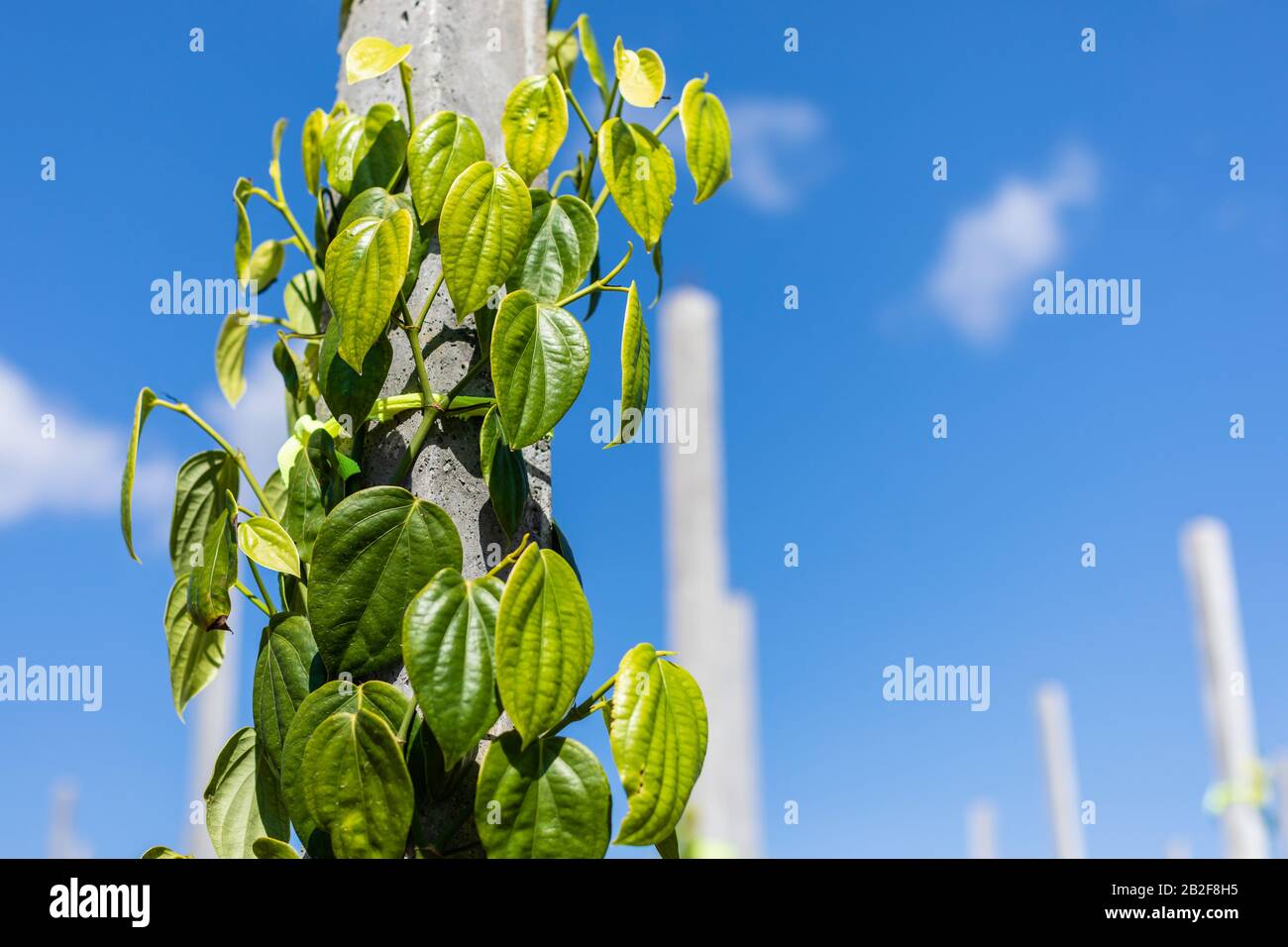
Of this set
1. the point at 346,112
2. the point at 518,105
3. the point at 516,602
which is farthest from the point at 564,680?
the point at 346,112

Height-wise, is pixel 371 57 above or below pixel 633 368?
above

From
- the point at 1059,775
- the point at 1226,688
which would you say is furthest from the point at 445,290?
the point at 1059,775

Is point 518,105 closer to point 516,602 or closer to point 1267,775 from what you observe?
point 516,602

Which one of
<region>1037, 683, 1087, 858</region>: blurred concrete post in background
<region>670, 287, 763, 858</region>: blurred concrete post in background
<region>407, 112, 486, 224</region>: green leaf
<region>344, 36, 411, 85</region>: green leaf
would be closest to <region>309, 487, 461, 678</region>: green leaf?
<region>407, 112, 486, 224</region>: green leaf

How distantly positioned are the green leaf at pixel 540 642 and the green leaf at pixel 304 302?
372 mm

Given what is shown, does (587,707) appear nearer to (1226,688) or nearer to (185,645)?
(185,645)

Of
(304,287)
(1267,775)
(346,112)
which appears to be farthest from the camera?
(1267,775)

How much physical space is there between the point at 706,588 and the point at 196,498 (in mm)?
1788

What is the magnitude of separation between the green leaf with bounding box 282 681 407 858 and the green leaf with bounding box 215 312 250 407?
1.62ft

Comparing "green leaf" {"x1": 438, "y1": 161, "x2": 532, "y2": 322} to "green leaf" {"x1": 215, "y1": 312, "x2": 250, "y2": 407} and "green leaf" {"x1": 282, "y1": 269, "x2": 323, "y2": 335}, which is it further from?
"green leaf" {"x1": 215, "y1": 312, "x2": 250, "y2": 407}

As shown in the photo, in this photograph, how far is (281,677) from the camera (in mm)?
674

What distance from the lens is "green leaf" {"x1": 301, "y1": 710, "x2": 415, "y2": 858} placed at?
22.9 inches
